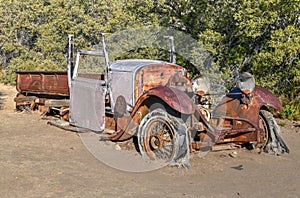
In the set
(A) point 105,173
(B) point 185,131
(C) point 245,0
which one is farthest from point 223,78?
(A) point 105,173

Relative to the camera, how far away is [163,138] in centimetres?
669

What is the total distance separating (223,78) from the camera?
12320mm

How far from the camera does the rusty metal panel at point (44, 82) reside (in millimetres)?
10180

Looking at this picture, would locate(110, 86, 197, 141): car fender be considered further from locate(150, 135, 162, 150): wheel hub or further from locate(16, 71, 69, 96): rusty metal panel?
locate(16, 71, 69, 96): rusty metal panel

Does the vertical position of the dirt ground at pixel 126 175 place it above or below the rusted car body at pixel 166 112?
below

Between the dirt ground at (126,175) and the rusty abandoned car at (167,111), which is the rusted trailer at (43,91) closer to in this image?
the rusty abandoned car at (167,111)

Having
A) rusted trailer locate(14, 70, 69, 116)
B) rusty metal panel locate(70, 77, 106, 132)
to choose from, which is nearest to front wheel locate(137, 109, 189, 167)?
rusty metal panel locate(70, 77, 106, 132)

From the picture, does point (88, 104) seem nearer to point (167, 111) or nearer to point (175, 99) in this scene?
point (167, 111)

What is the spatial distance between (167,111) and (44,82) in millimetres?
4956

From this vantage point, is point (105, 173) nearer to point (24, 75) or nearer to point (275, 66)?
point (24, 75)

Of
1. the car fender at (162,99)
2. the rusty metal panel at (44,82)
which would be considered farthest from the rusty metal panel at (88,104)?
the rusty metal panel at (44,82)

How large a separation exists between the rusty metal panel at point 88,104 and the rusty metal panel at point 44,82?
46.5 inches

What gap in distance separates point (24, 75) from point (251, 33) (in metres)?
5.99

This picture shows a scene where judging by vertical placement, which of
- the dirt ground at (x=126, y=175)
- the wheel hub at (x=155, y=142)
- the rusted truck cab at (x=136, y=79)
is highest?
the rusted truck cab at (x=136, y=79)
